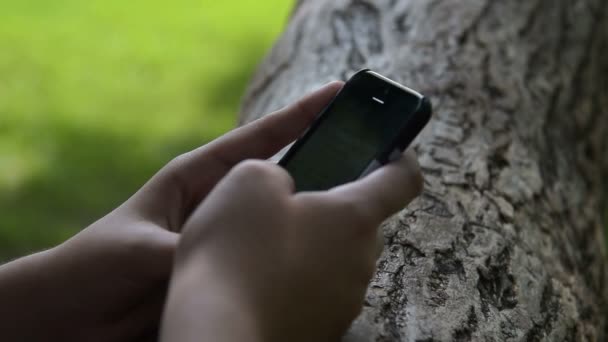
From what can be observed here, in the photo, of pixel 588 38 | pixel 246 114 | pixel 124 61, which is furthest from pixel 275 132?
pixel 124 61

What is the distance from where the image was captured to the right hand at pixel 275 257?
0.53 m

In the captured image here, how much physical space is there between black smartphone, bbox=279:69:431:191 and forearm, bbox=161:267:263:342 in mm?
164

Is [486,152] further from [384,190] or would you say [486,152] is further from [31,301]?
[31,301]

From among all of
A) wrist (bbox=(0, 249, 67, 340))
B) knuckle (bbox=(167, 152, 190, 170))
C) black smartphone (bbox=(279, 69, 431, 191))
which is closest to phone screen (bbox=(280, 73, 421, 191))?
black smartphone (bbox=(279, 69, 431, 191))

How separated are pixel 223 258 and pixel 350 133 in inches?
7.7

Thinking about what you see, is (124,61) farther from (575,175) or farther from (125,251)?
(125,251)

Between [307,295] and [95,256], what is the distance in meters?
0.22

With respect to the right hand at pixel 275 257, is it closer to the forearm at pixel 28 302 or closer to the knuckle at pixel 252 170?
the knuckle at pixel 252 170

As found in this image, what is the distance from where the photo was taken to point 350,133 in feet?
2.22

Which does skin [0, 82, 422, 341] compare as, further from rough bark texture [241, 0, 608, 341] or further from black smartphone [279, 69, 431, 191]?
rough bark texture [241, 0, 608, 341]

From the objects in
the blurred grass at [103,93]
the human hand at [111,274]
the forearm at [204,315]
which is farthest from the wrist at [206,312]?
the blurred grass at [103,93]

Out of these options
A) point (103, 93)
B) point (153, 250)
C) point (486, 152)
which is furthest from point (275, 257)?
point (103, 93)

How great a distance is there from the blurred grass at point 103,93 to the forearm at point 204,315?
1359 millimetres

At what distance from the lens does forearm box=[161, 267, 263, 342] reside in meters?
0.50
